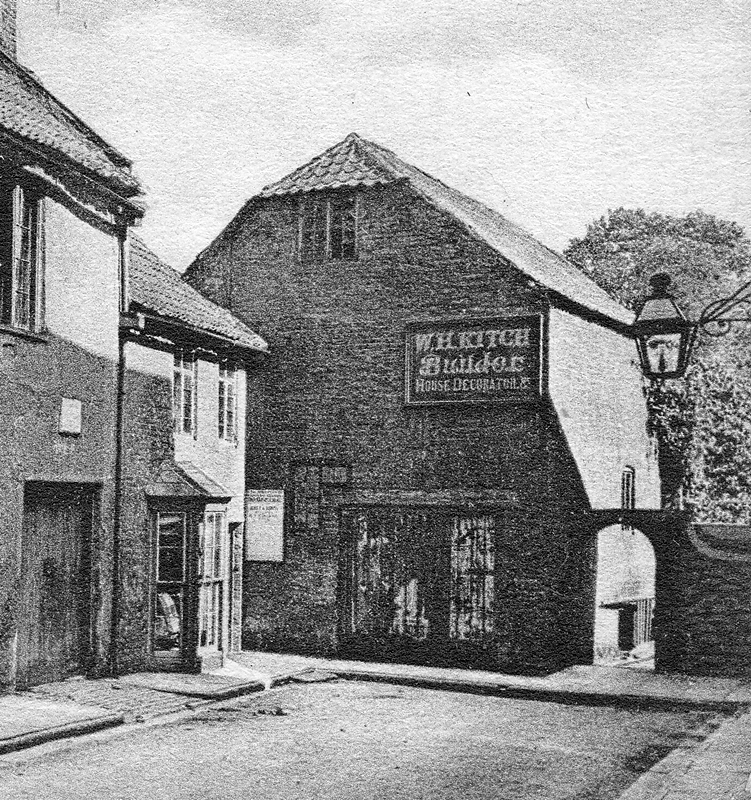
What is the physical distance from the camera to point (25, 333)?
11.5 meters

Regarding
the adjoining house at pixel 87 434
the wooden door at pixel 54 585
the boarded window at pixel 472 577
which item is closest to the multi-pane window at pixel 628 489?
the boarded window at pixel 472 577

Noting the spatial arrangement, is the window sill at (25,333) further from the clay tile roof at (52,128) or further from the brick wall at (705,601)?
the brick wall at (705,601)

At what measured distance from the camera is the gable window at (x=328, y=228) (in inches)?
685

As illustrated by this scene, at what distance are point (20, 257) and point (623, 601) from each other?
11293 millimetres

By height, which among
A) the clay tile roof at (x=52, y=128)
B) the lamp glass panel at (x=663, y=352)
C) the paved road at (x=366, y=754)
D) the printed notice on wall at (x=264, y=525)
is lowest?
the paved road at (x=366, y=754)

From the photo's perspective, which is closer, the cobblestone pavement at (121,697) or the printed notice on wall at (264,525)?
the cobblestone pavement at (121,697)

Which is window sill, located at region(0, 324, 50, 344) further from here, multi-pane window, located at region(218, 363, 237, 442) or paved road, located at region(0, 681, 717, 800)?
multi-pane window, located at region(218, 363, 237, 442)

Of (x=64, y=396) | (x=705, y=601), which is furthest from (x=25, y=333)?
(x=705, y=601)

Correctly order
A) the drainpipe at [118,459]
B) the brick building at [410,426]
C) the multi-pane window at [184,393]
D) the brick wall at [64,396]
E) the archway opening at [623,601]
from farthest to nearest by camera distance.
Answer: the archway opening at [623,601] → the brick building at [410,426] → the multi-pane window at [184,393] → the drainpipe at [118,459] → the brick wall at [64,396]

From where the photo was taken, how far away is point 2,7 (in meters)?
13.6

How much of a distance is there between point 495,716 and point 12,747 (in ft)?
18.0

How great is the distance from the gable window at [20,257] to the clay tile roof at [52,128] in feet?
2.07

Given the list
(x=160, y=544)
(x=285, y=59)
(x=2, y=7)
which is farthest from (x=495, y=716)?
(x=2, y=7)

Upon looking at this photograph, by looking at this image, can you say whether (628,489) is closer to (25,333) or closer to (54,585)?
(54,585)
